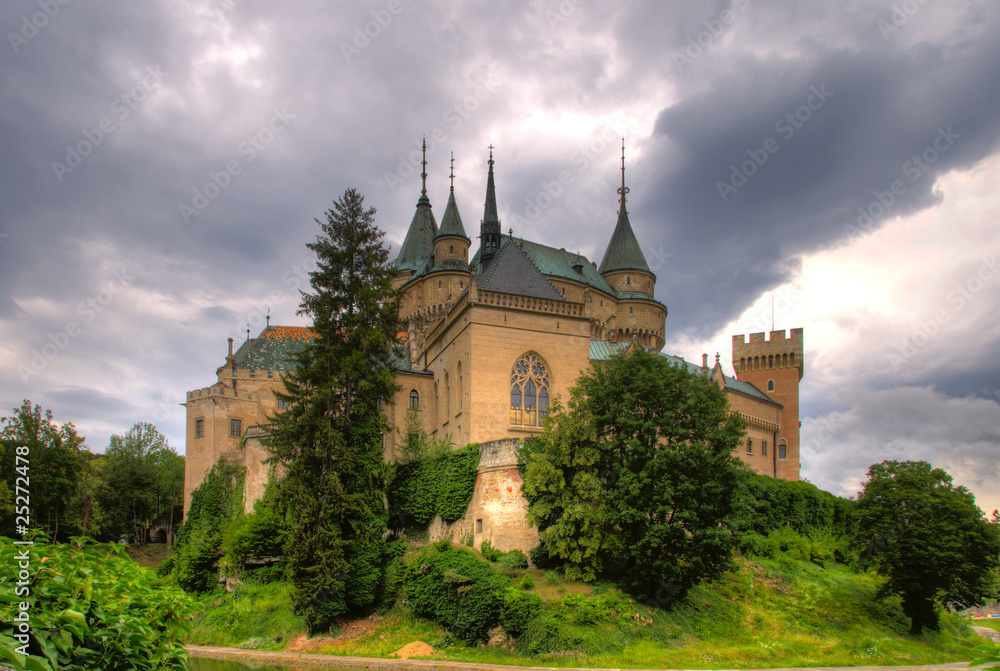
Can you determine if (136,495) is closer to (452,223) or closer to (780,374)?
(452,223)

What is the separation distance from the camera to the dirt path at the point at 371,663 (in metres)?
24.3

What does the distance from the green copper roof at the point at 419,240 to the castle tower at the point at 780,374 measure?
91.5 ft

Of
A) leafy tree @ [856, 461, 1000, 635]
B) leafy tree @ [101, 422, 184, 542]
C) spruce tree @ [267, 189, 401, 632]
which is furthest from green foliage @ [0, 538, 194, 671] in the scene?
leafy tree @ [101, 422, 184, 542]

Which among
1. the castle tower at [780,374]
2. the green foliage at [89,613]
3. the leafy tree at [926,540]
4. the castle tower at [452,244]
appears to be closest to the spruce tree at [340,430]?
the castle tower at [452,244]

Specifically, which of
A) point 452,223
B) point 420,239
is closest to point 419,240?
point 420,239

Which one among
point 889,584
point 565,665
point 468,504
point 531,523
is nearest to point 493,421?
point 468,504

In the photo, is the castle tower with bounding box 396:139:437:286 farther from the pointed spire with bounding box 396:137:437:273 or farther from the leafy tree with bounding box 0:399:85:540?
the leafy tree with bounding box 0:399:85:540

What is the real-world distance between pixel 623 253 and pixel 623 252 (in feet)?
0.36

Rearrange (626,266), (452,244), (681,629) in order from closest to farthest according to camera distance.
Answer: (681,629) < (452,244) < (626,266)

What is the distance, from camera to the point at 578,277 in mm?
54844

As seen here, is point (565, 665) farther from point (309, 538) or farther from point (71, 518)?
point (71, 518)

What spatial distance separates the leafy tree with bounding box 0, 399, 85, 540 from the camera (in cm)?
4618

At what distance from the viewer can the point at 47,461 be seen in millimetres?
47781

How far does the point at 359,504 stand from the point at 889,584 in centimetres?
2300
